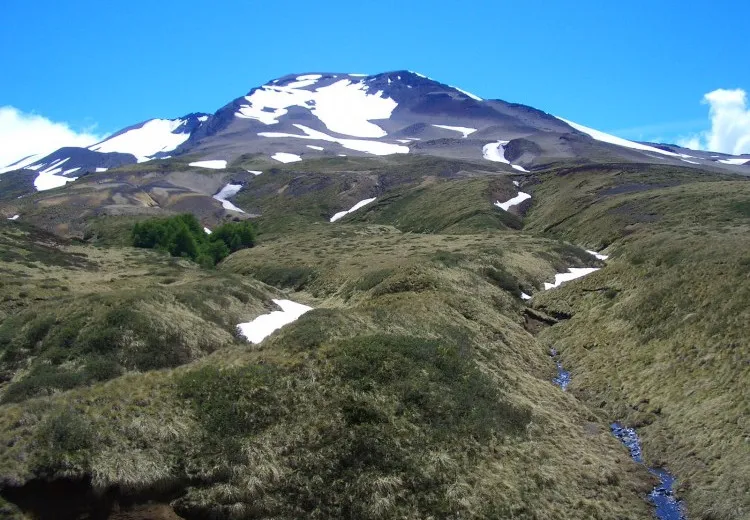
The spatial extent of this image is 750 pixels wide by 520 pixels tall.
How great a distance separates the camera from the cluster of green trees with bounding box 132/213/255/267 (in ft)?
302

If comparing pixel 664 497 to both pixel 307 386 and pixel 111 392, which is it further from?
pixel 111 392

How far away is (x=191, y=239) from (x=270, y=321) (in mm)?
50279

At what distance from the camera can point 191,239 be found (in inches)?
3649

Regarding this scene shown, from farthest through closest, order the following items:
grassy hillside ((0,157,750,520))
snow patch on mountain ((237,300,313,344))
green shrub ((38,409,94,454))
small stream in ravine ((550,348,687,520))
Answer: snow patch on mountain ((237,300,313,344)) → small stream in ravine ((550,348,687,520)) → grassy hillside ((0,157,750,520)) → green shrub ((38,409,94,454))

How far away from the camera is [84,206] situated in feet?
495

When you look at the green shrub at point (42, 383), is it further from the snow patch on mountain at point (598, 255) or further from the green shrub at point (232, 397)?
the snow patch on mountain at point (598, 255)

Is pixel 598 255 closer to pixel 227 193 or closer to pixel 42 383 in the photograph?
pixel 42 383

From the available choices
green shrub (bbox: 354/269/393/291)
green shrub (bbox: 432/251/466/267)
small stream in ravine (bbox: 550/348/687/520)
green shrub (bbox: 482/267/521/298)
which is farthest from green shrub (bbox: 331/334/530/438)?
green shrub (bbox: 432/251/466/267)

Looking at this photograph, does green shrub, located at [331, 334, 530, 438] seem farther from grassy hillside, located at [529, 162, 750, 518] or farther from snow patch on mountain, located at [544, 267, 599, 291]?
snow patch on mountain, located at [544, 267, 599, 291]

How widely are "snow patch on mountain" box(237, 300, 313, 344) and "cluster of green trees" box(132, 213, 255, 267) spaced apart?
3252 centimetres

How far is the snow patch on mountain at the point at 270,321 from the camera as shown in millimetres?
42594

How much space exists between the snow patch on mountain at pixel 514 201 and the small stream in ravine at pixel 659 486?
87220 millimetres

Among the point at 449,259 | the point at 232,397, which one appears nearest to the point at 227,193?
the point at 449,259

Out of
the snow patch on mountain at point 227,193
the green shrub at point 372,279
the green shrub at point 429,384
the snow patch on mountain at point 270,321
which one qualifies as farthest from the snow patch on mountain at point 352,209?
the green shrub at point 429,384
